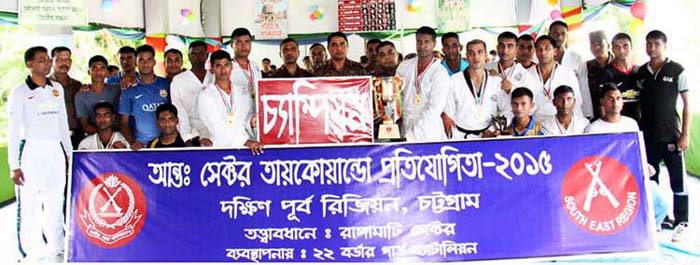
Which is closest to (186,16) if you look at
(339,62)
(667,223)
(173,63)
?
(173,63)

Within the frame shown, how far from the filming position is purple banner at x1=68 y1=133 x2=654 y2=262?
11.3 ft

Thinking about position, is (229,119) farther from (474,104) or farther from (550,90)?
(550,90)

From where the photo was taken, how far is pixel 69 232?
3646 mm

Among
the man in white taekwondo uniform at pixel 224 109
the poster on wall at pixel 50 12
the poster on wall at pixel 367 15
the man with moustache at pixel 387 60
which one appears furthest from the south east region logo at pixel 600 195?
the poster on wall at pixel 367 15

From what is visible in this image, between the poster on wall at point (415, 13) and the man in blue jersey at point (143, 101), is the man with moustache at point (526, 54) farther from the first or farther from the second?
the poster on wall at point (415, 13)

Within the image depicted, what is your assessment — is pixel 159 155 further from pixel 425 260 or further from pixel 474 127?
pixel 474 127

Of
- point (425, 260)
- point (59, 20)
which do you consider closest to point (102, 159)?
point (425, 260)

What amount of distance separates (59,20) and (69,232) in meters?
3.02

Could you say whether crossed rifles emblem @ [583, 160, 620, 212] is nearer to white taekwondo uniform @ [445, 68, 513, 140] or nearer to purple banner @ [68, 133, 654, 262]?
purple banner @ [68, 133, 654, 262]

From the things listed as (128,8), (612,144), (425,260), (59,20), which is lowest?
(425,260)

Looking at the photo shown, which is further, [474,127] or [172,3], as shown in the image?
[172,3]

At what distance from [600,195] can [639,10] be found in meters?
3.93

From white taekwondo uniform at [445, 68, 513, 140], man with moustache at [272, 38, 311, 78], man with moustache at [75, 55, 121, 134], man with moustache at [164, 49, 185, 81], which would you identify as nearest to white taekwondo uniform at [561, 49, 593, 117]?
white taekwondo uniform at [445, 68, 513, 140]

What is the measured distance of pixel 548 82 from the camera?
4.21 m
